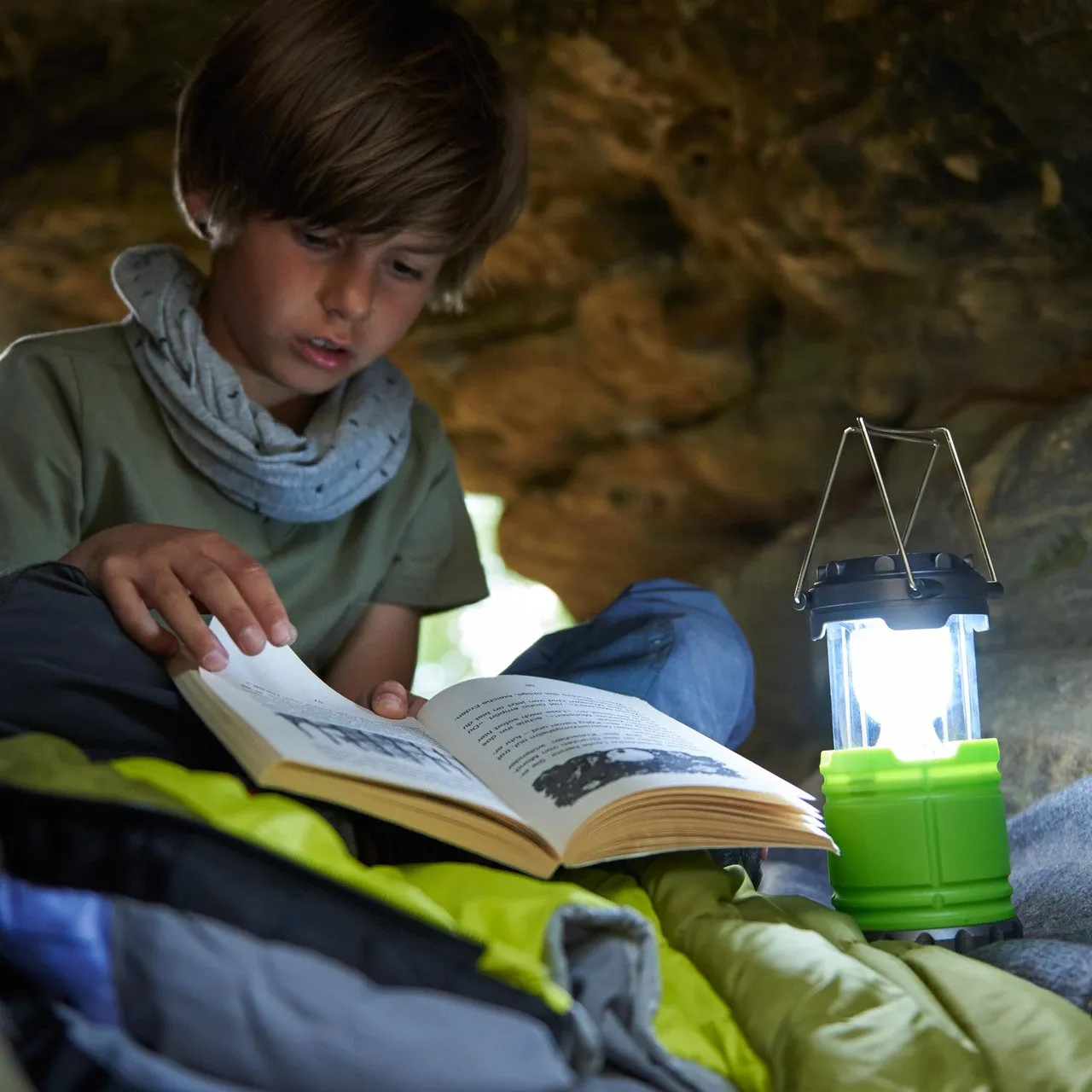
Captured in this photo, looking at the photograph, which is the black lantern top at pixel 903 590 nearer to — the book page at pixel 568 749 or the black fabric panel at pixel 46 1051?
the book page at pixel 568 749

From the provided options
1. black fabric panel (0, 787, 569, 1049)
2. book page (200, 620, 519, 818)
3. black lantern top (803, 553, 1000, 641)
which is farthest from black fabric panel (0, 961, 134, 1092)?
black lantern top (803, 553, 1000, 641)

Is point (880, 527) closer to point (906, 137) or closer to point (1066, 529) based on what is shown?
point (1066, 529)

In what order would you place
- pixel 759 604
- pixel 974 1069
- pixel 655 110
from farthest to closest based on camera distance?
1. pixel 759 604
2. pixel 655 110
3. pixel 974 1069

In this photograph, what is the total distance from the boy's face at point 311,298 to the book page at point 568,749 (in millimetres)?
495

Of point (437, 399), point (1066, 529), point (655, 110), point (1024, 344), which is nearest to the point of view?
point (1066, 529)

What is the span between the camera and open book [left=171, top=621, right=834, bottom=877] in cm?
58

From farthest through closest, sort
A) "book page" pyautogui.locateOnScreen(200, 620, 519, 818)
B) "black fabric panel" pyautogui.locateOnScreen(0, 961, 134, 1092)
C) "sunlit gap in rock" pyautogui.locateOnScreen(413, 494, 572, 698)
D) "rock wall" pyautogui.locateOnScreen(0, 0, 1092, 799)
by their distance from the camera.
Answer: "sunlit gap in rock" pyautogui.locateOnScreen(413, 494, 572, 698) → "rock wall" pyautogui.locateOnScreen(0, 0, 1092, 799) → "book page" pyautogui.locateOnScreen(200, 620, 519, 818) → "black fabric panel" pyautogui.locateOnScreen(0, 961, 134, 1092)

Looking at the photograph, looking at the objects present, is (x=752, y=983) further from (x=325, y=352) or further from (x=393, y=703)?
(x=325, y=352)

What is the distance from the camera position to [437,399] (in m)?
1.98

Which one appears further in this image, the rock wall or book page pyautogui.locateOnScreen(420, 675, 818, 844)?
the rock wall

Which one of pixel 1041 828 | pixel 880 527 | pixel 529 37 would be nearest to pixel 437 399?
pixel 529 37

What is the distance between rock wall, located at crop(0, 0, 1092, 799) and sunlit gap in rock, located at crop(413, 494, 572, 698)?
25 cm

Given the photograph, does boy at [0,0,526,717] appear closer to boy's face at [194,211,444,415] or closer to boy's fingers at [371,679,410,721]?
boy's face at [194,211,444,415]

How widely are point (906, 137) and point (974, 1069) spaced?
3.90 ft
